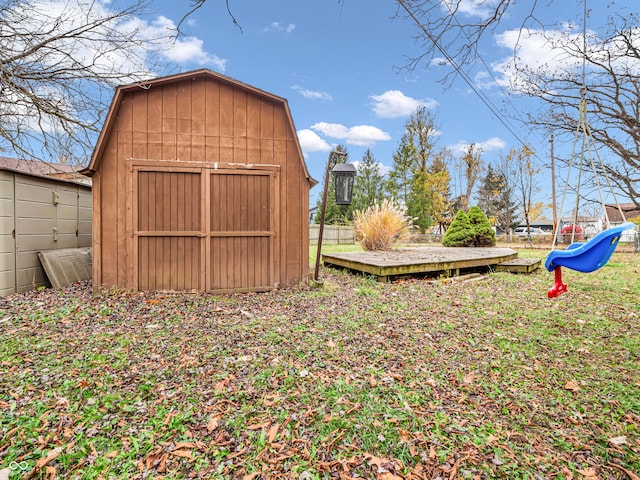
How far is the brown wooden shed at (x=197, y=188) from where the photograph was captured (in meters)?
4.63

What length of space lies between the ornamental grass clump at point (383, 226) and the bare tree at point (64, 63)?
5.73m

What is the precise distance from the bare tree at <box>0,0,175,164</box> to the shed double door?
117 cm

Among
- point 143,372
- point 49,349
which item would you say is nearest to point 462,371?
point 143,372

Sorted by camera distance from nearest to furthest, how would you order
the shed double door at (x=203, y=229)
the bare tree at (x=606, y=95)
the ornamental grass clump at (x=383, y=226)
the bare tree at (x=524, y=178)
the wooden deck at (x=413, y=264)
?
1. the shed double door at (x=203, y=229)
2. the wooden deck at (x=413, y=264)
3. the bare tree at (x=606, y=95)
4. the ornamental grass clump at (x=383, y=226)
5. the bare tree at (x=524, y=178)

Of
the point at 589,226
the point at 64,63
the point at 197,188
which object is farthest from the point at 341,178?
the point at 589,226

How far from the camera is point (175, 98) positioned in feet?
15.5

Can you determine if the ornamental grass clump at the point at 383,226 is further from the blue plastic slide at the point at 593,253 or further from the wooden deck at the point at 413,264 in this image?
the blue plastic slide at the point at 593,253

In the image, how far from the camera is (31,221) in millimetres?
4855

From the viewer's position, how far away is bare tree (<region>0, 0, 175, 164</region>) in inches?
152

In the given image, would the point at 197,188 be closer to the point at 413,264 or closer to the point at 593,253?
the point at 413,264

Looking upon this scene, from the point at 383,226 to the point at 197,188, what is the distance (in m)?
5.01

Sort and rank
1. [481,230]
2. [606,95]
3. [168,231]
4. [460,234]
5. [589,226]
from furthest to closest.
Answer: [589,226]
[460,234]
[481,230]
[606,95]
[168,231]

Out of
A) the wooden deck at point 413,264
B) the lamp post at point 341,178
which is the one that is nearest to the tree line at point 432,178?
the wooden deck at point 413,264

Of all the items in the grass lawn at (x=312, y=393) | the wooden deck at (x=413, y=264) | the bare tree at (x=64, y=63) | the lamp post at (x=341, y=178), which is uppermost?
the bare tree at (x=64, y=63)
